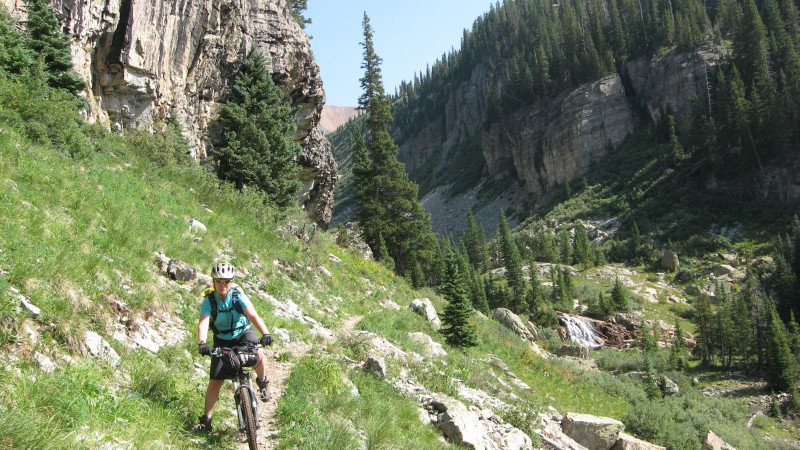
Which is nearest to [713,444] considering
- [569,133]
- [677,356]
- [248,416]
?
[248,416]

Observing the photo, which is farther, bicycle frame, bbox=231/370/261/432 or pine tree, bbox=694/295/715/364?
pine tree, bbox=694/295/715/364

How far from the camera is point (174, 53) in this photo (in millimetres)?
20656

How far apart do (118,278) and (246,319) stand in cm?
341

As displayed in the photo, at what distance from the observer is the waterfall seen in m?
42.8

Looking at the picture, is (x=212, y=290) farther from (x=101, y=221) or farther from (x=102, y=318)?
(x=101, y=221)

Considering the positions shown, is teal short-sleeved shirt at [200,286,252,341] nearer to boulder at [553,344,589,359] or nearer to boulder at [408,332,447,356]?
boulder at [408,332,447,356]

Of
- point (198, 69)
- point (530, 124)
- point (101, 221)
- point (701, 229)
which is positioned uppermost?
point (530, 124)

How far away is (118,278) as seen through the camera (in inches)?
307

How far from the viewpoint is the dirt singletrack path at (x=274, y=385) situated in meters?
5.93

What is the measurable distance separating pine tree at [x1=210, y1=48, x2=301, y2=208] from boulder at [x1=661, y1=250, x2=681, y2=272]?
1934 inches

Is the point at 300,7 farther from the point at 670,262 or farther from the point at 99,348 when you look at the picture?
the point at 670,262

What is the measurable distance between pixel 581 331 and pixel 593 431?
35.3 meters

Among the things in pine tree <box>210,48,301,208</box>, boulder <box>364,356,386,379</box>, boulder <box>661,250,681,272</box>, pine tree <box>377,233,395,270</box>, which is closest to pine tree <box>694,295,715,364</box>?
boulder <box>661,250,681,272</box>

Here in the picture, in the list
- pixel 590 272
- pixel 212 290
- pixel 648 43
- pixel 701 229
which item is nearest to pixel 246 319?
pixel 212 290
